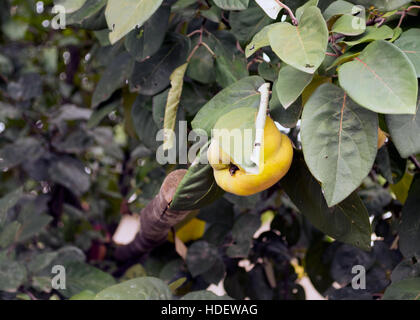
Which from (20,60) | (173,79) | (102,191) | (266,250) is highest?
(173,79)

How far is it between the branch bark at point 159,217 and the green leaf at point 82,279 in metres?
0.10

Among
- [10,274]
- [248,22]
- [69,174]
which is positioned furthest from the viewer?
[69,174]

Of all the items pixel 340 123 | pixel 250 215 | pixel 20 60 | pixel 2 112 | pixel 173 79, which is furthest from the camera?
pixel 20 60

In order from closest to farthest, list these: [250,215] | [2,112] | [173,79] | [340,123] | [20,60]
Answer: [340,123] → [173,79] → [250,215] → [2,112] → [20,60]

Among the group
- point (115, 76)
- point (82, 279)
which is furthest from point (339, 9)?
point (82, 279)

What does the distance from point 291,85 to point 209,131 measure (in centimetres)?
12

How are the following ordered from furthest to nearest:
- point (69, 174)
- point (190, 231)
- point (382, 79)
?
point (69, 174) → point (190, 231) → point (382, 79)

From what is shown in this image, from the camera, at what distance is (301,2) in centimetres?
56

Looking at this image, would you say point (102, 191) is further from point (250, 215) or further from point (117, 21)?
point (117, 21)

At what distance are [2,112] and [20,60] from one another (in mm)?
283

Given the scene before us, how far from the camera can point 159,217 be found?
2.24 ft

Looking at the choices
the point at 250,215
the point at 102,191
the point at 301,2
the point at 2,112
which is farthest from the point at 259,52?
the point at 102,191

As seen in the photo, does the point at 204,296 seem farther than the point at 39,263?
No

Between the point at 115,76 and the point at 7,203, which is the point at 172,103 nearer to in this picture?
the point at 115,76
